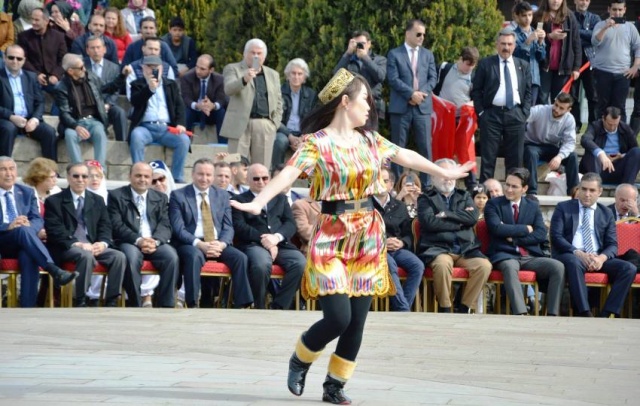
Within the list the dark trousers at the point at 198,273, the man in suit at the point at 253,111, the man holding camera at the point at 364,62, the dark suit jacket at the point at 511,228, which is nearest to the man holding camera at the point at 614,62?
the man holding camera at the point at 364,62

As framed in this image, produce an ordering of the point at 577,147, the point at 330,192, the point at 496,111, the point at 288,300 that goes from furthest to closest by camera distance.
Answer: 1. the point at 577,147
2. the point at 496,111
3. the point at 288,300
4. the point at 330,192

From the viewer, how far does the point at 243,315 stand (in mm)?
12289

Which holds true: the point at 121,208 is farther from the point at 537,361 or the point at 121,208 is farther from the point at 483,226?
the point at 537,361

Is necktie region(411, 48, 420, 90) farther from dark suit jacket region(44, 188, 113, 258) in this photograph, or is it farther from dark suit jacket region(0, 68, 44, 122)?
dark suit jacket region(44, 188, 113, 258)

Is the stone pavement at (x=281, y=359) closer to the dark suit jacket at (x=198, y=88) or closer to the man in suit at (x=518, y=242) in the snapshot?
the man in suit at (x=518, y=242)

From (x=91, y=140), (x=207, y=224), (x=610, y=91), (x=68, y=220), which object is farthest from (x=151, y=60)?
(x=610, y=91)

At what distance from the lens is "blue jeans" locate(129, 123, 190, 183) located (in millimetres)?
15773

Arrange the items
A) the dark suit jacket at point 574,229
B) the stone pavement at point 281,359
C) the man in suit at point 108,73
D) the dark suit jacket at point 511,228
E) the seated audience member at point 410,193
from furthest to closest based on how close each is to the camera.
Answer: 1. the man in suit at point 108,73
2. the seated audience member at point 410,193
3. the dark suit jacket at point 574,229
4. the dark suit jacket at point 511,228
5. the stone pavement at point 281,359

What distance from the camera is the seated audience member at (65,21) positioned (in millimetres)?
17859

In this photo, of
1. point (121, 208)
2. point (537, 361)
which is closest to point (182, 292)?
point (121, 208)

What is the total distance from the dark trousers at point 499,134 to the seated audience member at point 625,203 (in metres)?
1.93

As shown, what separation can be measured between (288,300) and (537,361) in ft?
13.6

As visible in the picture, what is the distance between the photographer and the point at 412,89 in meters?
15.9

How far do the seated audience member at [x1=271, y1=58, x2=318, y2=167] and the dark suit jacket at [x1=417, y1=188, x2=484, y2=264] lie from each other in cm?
292
